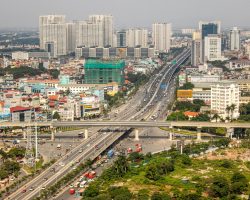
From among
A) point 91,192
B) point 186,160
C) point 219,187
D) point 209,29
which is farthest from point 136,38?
point 91,192

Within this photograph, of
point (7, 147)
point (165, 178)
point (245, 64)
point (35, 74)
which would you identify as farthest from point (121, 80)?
point (165, 178)

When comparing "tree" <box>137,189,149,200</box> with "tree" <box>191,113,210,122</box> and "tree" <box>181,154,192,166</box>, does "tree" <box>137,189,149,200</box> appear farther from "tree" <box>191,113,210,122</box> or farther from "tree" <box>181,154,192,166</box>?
"tree" <box>191,113,210,122</box>

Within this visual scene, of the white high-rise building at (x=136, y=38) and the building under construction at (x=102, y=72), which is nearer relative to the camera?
the building under construction at (x=102, y=72)

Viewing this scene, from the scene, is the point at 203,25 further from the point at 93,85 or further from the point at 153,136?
the point at 153,136

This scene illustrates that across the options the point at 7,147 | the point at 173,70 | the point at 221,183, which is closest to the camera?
the point at 221,183

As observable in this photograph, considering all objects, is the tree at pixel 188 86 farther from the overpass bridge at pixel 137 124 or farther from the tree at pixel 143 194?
the tree at pixel 143 194

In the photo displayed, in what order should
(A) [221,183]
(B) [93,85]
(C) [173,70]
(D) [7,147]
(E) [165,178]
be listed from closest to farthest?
(A) [221,183]
(E) [165,178]
(D) [7,147]
(B) [93,85]
(C) [173,70]

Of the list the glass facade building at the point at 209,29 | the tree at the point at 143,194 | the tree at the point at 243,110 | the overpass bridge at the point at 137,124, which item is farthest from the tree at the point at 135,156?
the glass facade building at the point at 209,29

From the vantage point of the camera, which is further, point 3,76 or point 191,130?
point 3,76
